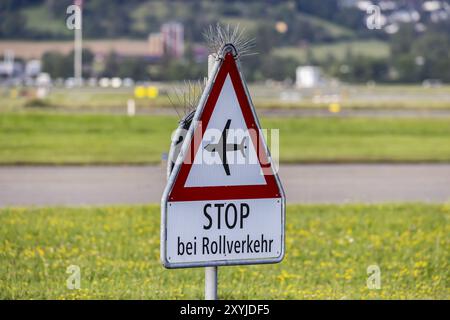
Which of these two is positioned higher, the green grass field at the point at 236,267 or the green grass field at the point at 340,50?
the green grass field at the point at 340,50

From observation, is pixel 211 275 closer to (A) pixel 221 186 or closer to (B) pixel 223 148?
(A) pixel 221 186

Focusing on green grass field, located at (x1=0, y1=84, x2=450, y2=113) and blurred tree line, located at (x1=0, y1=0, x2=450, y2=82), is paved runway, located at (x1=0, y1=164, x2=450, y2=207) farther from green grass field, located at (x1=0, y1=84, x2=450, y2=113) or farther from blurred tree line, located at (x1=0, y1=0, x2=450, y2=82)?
blurred tree line, located at (x1=0, y1=0, x2=450, y2=82)

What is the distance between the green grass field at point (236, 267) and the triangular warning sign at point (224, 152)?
9.64 ft

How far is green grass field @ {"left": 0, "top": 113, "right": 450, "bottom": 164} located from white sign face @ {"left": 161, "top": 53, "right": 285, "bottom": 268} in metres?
17.0

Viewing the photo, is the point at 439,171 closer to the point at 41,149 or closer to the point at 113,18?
the point at 41,149

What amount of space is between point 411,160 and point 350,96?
39271 mm

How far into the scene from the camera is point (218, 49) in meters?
5.04

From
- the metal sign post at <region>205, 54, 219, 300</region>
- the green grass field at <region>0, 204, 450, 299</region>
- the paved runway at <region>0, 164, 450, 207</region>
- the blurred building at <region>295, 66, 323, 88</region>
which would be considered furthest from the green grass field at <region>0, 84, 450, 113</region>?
the metal sign post at <region>205, 54, 219, 300</region>

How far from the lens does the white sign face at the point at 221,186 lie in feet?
16.1

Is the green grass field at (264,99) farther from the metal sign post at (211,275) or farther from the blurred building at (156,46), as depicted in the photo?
the metal sign post at (211,275)

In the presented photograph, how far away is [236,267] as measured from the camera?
925cm

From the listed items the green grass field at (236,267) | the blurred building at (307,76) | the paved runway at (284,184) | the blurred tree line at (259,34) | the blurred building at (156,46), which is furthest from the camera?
the blurred building at (307,76)

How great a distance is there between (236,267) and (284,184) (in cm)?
873

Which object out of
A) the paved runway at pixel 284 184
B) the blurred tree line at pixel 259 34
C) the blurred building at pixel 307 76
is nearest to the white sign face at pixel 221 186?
the paved runway at pixel 284 184
